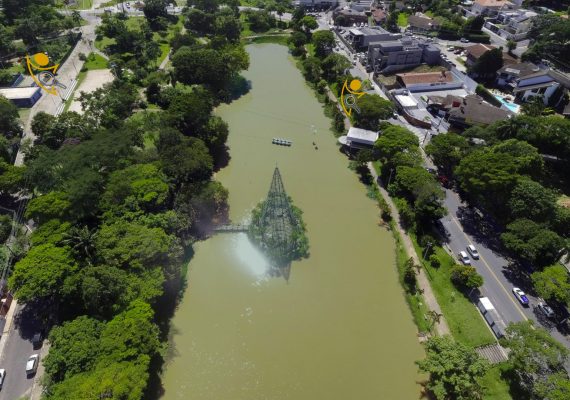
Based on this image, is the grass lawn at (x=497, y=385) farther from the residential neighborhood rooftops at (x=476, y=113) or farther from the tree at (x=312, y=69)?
the tree at (x=312, y=69)

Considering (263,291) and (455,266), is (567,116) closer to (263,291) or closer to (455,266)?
(455,266)

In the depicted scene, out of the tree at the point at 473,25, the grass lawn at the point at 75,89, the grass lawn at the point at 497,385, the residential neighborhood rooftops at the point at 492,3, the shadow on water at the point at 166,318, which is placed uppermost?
the residential neighborhood rooftops at the point at 492,3

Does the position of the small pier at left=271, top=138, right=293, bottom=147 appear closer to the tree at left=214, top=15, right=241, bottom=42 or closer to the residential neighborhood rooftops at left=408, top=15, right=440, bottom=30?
the tree at left=214, top=15, right=241, bottom=42

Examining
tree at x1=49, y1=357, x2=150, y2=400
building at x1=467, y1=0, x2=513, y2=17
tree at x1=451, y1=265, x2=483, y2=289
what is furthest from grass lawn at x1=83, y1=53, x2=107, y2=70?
building at x1=467, y1=0, x2=513, y2=17

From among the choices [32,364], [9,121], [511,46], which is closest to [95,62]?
[9,121]

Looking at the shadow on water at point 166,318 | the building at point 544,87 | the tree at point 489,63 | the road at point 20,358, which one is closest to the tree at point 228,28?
the tree at point 489,63

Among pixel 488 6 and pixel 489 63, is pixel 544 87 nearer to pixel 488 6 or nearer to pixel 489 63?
pixel 489 63

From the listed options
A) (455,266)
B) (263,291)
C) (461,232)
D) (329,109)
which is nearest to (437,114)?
(329,109)
